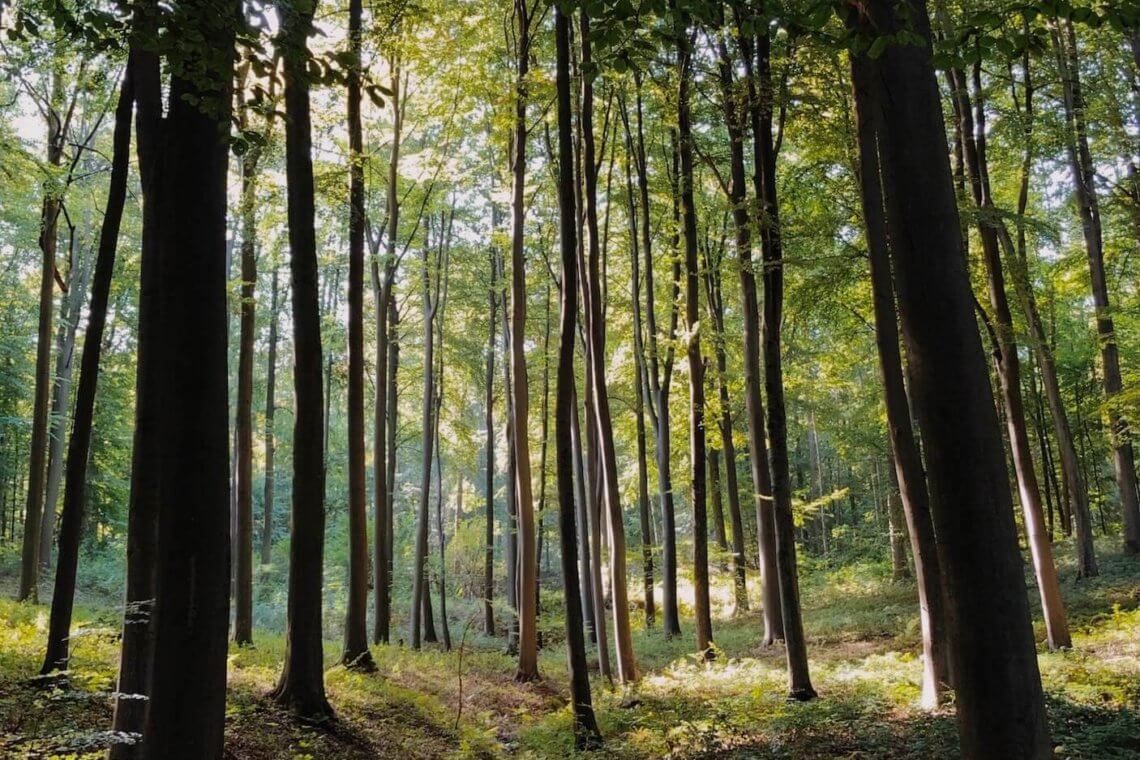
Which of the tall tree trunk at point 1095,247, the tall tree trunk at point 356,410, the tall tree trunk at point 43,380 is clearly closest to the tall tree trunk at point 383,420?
the tall tree trunk at point 356,410

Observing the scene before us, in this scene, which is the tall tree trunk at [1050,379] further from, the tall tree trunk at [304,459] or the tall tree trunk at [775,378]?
the tall tree trunk at [304,459]

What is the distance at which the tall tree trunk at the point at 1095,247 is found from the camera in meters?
13.0

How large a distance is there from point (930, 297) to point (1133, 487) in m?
17.8

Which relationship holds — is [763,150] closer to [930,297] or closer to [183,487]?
[930,297]

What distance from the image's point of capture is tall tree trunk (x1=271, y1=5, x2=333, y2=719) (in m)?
7.98

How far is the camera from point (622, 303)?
20078 millimetres

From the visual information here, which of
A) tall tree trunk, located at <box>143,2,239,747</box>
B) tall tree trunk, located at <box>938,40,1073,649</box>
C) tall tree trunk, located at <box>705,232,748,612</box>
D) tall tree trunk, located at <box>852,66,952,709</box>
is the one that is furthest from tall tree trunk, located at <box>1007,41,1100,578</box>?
tall tree trunk, located at <box>143,2,239,747</box>

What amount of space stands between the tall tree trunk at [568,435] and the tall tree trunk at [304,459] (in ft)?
9.15

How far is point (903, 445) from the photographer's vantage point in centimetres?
762

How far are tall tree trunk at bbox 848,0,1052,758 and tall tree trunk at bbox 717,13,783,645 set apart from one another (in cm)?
545

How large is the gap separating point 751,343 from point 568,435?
586 cm

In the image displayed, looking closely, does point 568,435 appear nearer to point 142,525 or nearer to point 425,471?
point 142,525

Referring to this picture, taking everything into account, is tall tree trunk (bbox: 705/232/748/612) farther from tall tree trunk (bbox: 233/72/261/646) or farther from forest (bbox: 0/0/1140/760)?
tall tree trunk (bbox: 233/72/261/646)

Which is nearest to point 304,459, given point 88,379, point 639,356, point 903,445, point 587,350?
point 88,379
